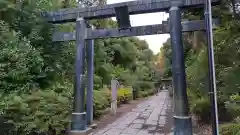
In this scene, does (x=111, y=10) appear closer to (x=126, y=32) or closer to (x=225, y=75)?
(x=126, y=32)

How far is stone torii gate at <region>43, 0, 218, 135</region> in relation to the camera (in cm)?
629

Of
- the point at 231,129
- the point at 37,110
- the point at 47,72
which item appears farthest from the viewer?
the point at 47,72

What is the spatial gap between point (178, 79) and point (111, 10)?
287cm

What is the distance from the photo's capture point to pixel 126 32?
293 inches

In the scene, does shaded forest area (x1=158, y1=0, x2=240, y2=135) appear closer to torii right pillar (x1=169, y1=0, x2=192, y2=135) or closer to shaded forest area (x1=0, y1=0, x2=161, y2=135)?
torii right pillar (x1=169, y1=0, x2=192, y2=135)

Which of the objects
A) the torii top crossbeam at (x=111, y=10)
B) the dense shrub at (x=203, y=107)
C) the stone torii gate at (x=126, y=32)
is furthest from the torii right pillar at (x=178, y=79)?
the dense shrub at (x=203, y=107)

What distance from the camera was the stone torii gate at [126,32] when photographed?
629cm

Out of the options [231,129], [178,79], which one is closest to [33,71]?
[178,79]

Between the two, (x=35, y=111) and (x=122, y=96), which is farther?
(x=122, y=96)

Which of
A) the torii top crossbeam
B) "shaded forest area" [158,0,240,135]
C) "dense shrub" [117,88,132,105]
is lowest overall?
"dense shrub" [117,88,132,105]

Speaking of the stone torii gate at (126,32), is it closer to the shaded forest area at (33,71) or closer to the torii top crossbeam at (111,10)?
the torii top crossbeam at (111,10)

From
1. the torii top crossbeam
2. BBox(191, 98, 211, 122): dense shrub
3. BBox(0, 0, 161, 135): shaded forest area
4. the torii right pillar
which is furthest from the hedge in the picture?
BBox(191, 98, 211, 122): dense shrub

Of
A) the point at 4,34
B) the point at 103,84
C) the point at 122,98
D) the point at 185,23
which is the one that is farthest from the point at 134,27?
the point at 122,98

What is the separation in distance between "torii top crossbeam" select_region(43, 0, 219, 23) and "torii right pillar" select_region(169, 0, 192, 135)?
287 millimetres
